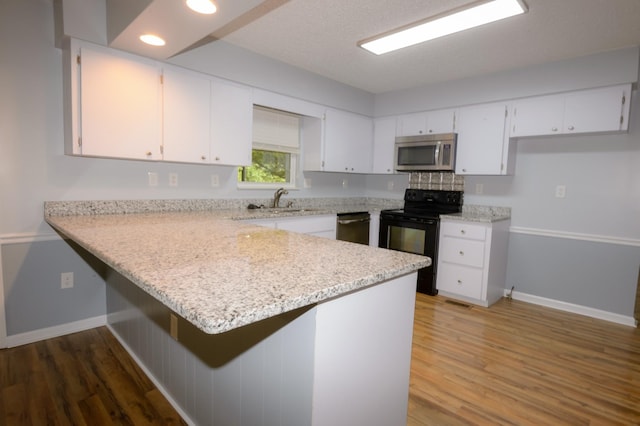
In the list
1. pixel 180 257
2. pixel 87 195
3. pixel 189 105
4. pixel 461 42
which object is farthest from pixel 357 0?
pixel 87 195

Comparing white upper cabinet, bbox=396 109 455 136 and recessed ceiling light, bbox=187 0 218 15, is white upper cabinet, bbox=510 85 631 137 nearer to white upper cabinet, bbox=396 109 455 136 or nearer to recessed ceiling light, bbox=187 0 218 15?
white upper cabinet, bbox=396 109 455 136

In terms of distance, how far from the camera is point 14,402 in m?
1.82

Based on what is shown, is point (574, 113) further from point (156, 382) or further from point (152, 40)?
point (156, 382)

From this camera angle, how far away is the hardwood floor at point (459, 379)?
70.1 inches

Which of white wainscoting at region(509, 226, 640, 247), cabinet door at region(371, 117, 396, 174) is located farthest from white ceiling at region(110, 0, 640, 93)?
white wainscoting at region(509, 226, 640, 247)

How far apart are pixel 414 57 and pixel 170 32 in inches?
83.5

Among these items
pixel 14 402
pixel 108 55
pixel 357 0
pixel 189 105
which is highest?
pixel 357 0

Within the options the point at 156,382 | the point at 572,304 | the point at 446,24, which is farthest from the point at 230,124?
the point at 572,304

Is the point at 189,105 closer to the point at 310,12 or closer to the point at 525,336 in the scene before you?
the point at 310,12

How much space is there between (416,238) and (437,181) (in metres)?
0.90

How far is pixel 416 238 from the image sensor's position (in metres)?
3.80

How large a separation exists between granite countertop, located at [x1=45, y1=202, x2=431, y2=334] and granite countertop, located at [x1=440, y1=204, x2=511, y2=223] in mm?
2350

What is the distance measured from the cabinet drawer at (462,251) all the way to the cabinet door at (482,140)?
0.80m

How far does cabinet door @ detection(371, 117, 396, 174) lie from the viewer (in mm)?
4406
